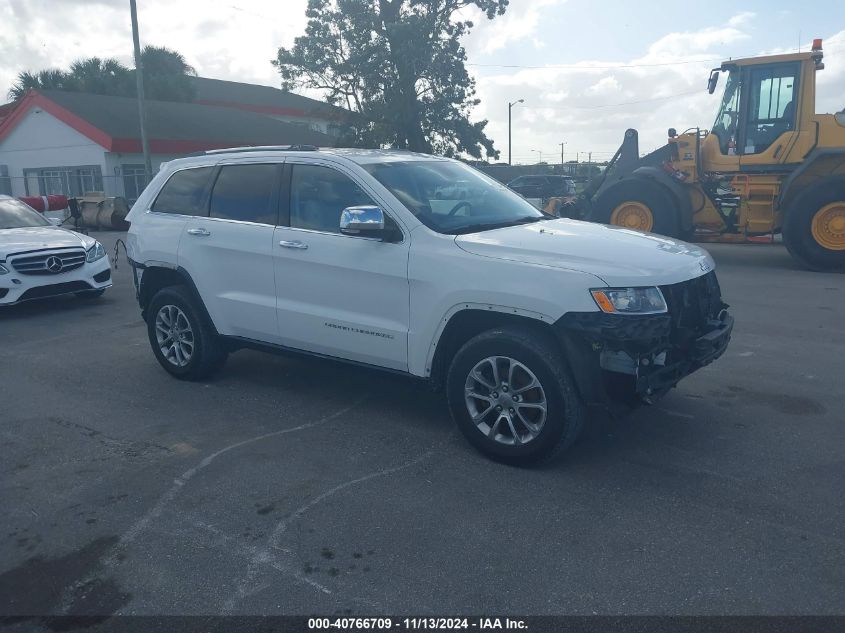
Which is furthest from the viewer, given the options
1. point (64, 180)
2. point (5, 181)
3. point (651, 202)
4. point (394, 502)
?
point (5, 181)

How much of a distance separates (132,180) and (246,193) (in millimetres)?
28538

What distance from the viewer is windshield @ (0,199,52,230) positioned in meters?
10.4

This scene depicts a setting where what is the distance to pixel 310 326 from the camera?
17.9 feet

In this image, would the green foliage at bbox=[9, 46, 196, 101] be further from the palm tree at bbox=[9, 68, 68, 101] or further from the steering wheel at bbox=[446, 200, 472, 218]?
the steering wheel at bbox=[446, 200, 472, 218]

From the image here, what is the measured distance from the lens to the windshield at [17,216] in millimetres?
10391

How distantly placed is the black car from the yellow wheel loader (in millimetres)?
13663

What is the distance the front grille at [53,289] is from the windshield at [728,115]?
1071 centimetres

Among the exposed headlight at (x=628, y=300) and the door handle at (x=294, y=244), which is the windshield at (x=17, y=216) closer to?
the door handle at (x=294, y=244)

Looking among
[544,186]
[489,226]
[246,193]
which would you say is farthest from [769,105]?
[544,186]

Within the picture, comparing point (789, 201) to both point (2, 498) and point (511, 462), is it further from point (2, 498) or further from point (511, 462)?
point (2, 498)

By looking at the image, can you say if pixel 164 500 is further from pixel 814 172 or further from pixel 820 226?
pixel 814 172

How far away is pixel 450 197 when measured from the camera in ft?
17.8

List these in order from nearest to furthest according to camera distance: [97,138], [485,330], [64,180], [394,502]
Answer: [394,502] < [485,330] < [97,138] < [64,180]

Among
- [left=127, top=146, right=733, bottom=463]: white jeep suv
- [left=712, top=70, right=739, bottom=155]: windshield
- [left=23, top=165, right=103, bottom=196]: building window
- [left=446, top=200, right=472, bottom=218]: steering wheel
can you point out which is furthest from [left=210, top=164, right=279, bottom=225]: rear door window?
[left=23, top=165, right=103, bottom=196]: building window
